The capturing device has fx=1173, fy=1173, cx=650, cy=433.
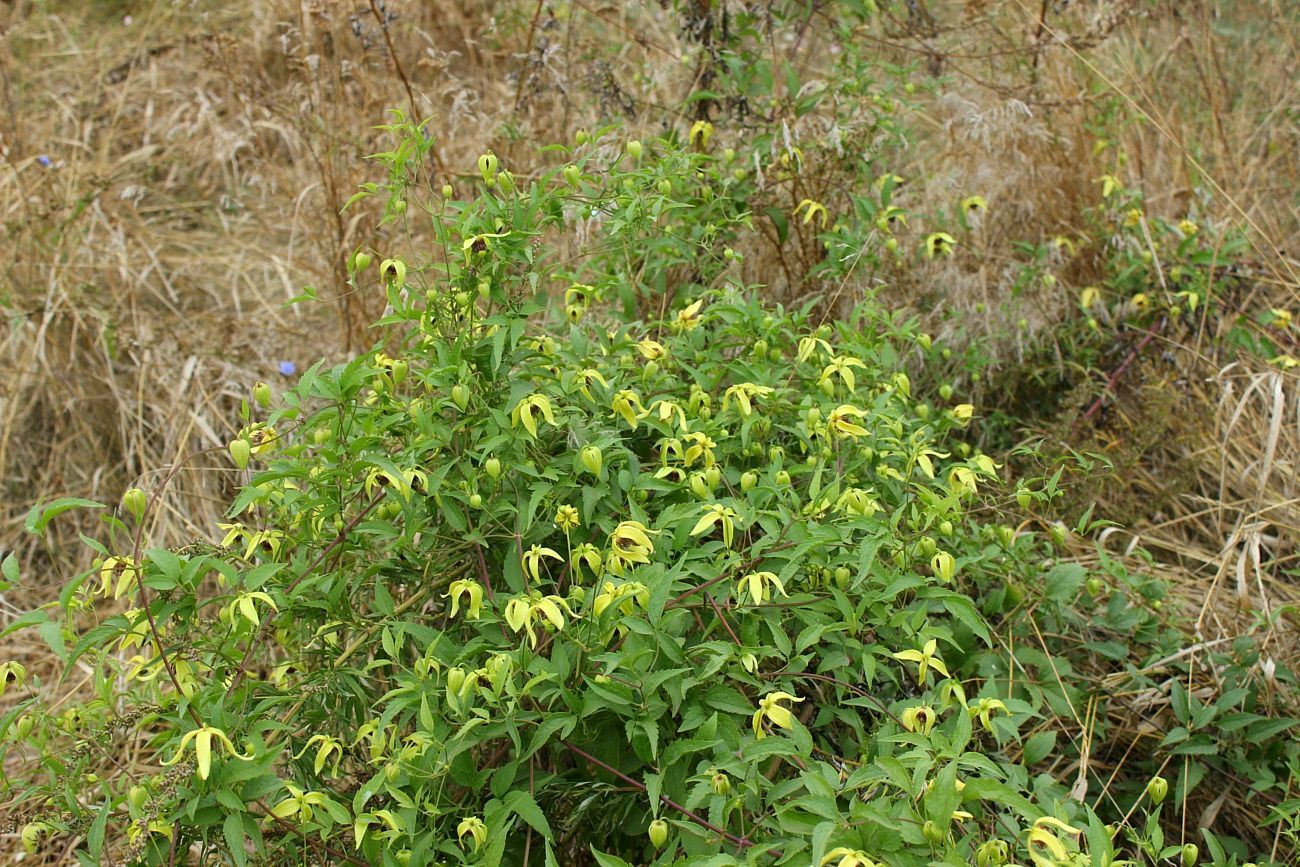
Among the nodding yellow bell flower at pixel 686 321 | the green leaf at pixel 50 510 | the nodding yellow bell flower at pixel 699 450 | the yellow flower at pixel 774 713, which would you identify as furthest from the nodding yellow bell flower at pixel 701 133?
the green leaf at pixel 50 510

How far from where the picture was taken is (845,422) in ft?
6.01

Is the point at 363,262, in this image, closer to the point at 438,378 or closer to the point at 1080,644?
the point at 438,378

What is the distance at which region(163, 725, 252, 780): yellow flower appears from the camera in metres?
1.39

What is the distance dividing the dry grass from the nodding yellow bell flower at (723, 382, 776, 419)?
1.00 m

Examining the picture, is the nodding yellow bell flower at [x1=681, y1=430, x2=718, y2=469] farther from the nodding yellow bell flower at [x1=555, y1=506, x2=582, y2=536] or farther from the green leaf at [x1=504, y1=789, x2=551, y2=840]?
the green leaf at [x1=504, y1=789, x2=551, y2=840]

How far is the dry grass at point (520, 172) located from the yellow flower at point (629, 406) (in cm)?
111

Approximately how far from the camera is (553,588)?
6.26 feet

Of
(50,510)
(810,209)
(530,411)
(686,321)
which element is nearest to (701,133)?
(810,209)

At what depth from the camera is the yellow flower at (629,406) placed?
186 centimetres

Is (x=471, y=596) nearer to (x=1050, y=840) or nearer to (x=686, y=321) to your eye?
(x=686, y=321)

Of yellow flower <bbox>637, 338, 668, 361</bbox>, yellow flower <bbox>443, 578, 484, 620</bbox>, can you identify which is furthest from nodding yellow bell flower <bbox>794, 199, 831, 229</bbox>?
yellow flower <bbox>443, 578, 484, 620</bbox>

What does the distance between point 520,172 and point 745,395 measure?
165 cm

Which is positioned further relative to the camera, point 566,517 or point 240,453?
point 566,517

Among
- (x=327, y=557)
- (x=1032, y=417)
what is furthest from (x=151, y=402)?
(x=1032, y=417)
